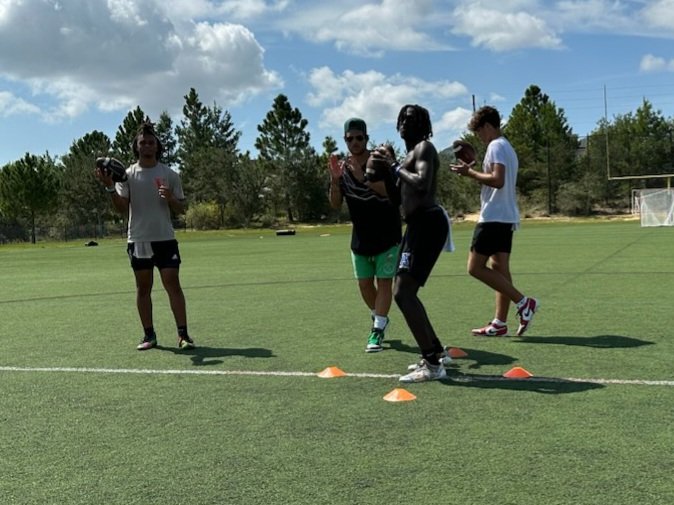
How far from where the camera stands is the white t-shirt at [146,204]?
21.9 feet

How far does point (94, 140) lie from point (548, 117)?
57837 millimetres

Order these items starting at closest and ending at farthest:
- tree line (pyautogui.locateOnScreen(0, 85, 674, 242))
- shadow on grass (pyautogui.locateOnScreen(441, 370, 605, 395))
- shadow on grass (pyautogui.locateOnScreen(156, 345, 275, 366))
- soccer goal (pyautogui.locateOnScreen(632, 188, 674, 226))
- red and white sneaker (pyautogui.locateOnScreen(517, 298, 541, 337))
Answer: shadow on grass (pyautogui.locateOnScreen(441, 370, 605, 395)) → shadow on grass (pyautogui.locateOnScreen(156, 345, 275, 366)) → red and white sneaker (pyautogui.locateOnScreen(517, 298, 541, 337)) → soccer goal (pyautogui.locateOnScreen(632, 188, 674, 226)) → tree line (pyautogui.locateOnScreen(0, 85, 674, 242))

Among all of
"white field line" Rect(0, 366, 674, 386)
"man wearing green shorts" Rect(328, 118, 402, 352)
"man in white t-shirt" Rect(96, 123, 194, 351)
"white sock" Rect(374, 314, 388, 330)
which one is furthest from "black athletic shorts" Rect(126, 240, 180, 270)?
"white sock" Rect(374, 314, 388, 330)

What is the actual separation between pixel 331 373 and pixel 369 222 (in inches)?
67.1

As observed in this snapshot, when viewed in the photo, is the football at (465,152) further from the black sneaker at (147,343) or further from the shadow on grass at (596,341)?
the black sneaker at (147,343)

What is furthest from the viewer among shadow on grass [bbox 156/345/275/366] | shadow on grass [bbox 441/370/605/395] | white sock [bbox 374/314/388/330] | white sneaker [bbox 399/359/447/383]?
white sock [bbox 374/314/388/330]

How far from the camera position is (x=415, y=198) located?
5188 millimetres

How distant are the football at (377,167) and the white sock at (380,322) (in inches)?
55.3

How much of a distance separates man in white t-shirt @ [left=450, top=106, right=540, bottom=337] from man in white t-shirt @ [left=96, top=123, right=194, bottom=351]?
9.46 feet

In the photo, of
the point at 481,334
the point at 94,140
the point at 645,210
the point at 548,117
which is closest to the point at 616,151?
the point at 548,117

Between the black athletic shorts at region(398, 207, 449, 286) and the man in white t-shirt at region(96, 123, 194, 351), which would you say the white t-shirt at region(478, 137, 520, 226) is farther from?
the man in white t-shirt at region(96, 123, 194, 351)

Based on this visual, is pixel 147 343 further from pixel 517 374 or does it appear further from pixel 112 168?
pixel 517 374

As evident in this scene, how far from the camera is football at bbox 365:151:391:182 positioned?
5387 mm

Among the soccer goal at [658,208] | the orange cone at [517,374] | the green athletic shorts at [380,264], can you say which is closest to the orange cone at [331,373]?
the orange cone at [517,374]
